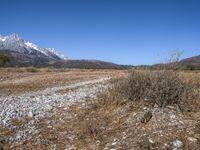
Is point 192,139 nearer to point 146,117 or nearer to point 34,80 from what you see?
point 146,117

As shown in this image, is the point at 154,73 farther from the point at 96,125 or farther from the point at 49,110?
the point at 49,110

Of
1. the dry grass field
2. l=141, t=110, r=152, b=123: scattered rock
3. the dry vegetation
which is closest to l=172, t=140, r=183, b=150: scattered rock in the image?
the dry grass field

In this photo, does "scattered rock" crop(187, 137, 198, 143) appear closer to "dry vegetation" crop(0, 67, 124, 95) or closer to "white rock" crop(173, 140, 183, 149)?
"white rock" crop(173, 140, 183, 149)

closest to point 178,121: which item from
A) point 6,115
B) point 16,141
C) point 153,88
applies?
point 153,88

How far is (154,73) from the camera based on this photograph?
481 inches

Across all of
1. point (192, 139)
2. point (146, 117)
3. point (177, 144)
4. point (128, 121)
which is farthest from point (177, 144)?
point (128, 121)

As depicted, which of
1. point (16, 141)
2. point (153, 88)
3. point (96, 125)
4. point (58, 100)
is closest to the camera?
point (16, 141)

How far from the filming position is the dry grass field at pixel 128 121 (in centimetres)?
843

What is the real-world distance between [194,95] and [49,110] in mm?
5861

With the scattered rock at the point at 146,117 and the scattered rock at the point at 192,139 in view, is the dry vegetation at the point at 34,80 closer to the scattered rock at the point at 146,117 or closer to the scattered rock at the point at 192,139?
the scattered rock at the point at 146,117

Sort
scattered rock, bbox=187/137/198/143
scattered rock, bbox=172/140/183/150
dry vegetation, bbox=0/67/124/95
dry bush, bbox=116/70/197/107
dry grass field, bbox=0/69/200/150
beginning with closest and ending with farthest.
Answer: scattered rock, bbox=172/140/183/150
scattered rock, bbox=187/137/198/143
dry grass field, bbox=0/69/200/150
dry bush, bbox=116/70/197/107
dry vegetation, bbox=0/67/124/95

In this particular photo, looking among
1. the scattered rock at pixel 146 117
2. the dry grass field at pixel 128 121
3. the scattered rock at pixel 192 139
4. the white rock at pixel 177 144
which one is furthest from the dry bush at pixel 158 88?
the white rock at pixel 177 144

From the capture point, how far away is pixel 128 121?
10008 mm

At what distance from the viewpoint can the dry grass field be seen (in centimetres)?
843
